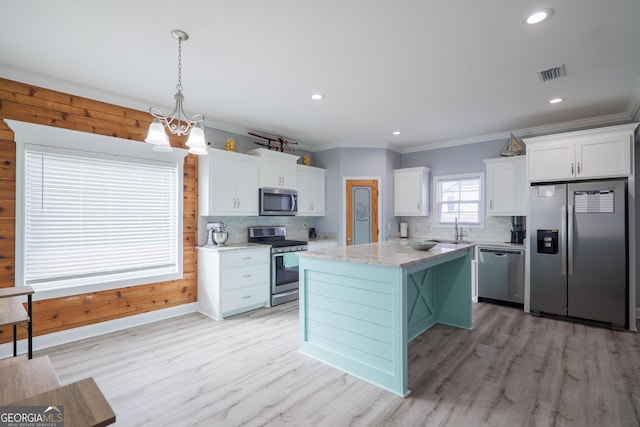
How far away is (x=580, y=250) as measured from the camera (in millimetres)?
3828

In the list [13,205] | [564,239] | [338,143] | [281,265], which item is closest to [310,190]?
[338,143]

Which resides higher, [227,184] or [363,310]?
[227,184]

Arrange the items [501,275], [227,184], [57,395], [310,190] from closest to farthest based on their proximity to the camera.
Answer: [57,395], [227,184], [501,275], [310,190]

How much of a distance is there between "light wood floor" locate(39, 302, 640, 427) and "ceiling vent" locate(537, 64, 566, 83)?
103 inches

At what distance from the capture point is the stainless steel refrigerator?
3.63 meters

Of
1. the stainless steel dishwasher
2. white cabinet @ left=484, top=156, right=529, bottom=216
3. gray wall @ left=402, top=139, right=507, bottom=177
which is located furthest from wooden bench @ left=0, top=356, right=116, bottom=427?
gray wall @ left=402, top=139, right=507, bottom=177

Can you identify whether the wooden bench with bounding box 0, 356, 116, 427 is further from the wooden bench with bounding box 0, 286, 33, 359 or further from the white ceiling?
the white ceiling

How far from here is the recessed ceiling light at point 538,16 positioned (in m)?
2.07

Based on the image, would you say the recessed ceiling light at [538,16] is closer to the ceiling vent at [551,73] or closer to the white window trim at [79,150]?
the ceiling vent at [551,73]

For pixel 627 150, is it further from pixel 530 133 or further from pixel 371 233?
pixel 371 233

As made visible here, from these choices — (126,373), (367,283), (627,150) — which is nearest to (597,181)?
(627,150)

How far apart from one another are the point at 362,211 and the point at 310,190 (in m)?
1.04

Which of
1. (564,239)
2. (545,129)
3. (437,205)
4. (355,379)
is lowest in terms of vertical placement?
(355,379)

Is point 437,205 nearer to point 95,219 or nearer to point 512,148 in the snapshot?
point 512,148
